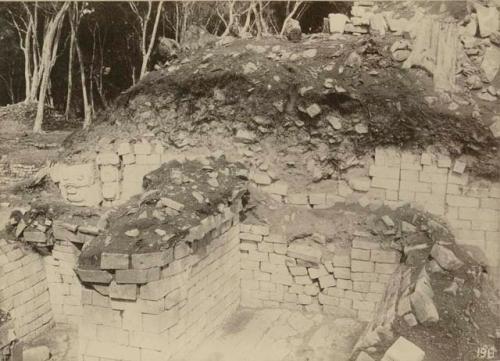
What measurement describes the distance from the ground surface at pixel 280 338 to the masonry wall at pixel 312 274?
226 mm

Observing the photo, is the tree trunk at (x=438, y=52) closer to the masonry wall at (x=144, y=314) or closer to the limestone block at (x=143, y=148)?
the limestone block at (x=143, y=148)

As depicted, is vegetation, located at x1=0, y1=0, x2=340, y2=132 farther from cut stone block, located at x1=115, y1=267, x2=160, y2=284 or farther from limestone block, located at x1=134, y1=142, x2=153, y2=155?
cut stone block, located at x1=115, y1=267, x2=160, y2=284

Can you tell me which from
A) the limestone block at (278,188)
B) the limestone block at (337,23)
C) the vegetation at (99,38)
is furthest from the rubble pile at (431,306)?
the vegetation at (99,38)

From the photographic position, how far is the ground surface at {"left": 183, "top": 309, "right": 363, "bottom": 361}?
726cm

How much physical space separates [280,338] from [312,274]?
4.09 feet

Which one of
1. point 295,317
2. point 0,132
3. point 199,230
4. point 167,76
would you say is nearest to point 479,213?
point 295,317

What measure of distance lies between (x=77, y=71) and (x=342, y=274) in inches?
700

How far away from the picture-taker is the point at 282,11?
69.5 feet

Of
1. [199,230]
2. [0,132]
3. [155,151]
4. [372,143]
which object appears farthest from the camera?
[0,132]

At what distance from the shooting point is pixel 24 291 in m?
8.26

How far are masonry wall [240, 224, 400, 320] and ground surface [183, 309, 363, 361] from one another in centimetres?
23

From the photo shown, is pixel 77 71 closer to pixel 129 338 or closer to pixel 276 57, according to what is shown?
pixel 276 57

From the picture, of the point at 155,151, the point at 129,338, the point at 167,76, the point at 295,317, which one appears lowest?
the point at 295,317

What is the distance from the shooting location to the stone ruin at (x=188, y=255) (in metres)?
6.28
